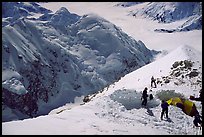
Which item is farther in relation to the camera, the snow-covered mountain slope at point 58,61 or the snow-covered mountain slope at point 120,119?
the snow-covered mountain slope at point 58,61

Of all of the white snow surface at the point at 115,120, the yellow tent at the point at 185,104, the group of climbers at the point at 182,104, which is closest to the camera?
the white snow surface at the point at 115,120

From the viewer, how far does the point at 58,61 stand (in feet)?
343

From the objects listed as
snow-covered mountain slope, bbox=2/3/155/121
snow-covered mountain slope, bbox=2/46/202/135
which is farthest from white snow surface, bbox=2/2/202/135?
snow-covered mountain slope, bbox=2/3/155/121

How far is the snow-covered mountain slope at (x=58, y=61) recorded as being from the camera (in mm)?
89688

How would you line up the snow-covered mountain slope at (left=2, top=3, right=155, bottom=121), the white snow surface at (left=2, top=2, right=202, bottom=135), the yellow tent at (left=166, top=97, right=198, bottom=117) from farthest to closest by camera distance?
1. the snow-covered mountain slope at (left=2, top=3, right=155, bottom=121)
2. the yellow tent at (left=166, top=97, right=198, bottom=117)
3. the white snow surface at (left=2, top=2, right=202, bottom=135)

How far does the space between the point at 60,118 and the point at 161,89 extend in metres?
11.8

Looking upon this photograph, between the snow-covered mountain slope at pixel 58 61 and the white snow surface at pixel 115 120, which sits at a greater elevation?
the white snow surface at pixel 115 120

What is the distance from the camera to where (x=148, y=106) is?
108 feet

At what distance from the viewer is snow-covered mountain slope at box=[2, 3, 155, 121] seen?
89688 millimetres

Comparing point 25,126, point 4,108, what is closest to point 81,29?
point 4,108

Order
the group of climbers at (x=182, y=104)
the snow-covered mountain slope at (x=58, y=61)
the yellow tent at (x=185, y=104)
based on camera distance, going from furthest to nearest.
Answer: the snow-covered mountain slope at (x=58, y=61), the yellow tent at (x=185, y=104), the group of climbers at (x=182, y=104)

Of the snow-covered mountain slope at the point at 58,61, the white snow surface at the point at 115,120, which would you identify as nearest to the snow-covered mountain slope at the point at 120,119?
the white snow surface at the point at 115,120

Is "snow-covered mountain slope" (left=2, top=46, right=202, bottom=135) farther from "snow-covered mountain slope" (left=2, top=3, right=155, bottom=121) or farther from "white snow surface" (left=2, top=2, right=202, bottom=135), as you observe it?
"snow-covered mountain slope" (left=2, top=3, right=155, bottom=121)

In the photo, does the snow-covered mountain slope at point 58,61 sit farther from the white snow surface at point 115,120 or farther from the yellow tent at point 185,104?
the yellow tent at point 185,104
